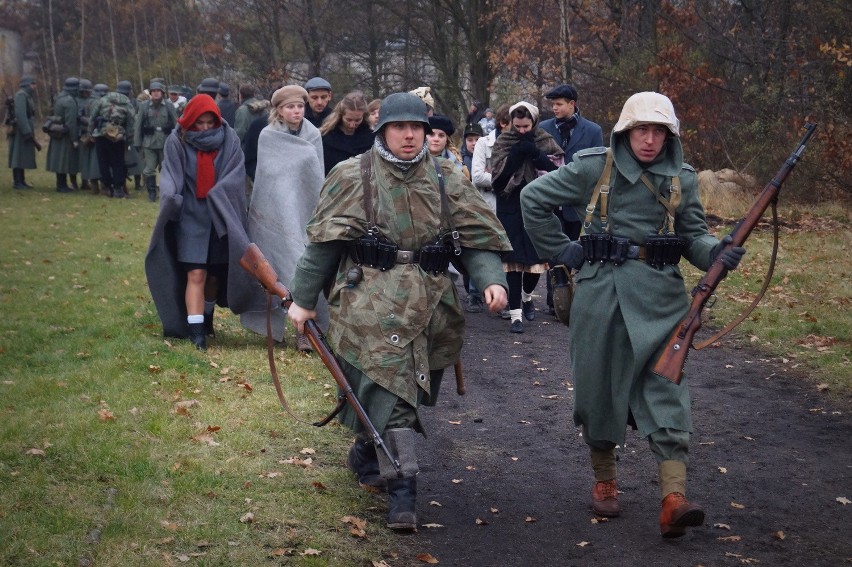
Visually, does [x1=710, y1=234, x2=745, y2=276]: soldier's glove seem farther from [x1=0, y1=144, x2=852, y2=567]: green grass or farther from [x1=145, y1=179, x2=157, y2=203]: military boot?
[x1=145, y1=179, x2=157, y2=203]: military boot

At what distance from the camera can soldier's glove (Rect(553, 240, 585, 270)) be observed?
587cm

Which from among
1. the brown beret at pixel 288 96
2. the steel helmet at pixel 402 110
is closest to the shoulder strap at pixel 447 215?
the steel helmet at pixel 402 110

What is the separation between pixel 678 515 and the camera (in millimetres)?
5281

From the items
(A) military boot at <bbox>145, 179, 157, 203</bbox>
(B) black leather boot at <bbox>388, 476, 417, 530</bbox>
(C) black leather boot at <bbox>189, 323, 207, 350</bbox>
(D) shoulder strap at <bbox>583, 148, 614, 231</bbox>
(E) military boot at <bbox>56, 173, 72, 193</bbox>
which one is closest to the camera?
(B) black leather boot at <bbox>388, 476, 417, 530</bbox>

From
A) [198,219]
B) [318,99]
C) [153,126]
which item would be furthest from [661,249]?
[153,126]

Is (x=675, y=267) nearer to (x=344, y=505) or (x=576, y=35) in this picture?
(x=344, y=505)

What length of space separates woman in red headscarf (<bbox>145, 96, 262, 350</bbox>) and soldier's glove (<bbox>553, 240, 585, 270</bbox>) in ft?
12.5

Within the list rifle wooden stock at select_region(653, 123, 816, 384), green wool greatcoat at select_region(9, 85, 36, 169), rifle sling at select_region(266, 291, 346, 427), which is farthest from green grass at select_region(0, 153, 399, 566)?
green wool greatcoat at select_region(9, 85, 36, 169)

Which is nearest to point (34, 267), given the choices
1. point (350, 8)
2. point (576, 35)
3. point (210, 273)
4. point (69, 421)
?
point (210, 273)

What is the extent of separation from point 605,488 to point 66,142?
20.6 m

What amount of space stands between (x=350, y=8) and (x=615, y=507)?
1285 inches

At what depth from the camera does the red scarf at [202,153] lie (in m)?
9.04

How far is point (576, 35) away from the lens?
3194 cm

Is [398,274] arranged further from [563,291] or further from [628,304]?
[628,304]
